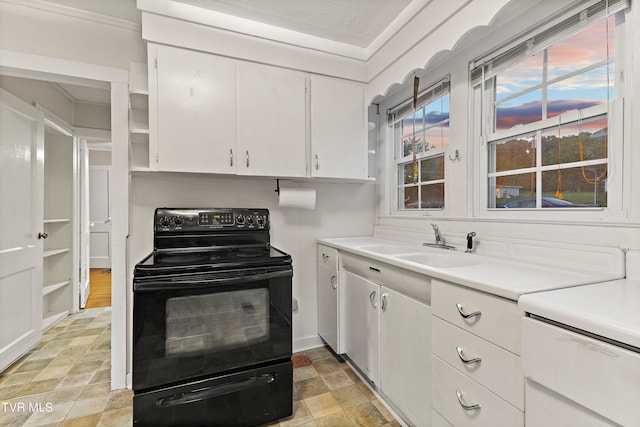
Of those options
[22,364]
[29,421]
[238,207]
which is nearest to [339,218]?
[238,207]

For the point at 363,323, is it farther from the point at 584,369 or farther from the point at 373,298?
the point at 584,369

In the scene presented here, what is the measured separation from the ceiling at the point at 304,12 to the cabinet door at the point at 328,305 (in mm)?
1723

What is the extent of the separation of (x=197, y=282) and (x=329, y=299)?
1098 millimetres

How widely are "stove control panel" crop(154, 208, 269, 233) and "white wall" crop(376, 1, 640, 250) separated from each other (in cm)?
109

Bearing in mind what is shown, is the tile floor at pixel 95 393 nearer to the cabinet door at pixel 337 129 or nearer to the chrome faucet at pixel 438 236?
the chrome faucet at pixel 438 236

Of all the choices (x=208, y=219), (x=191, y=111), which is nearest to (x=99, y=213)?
(x=208, y=219)

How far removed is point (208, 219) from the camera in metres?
2.03

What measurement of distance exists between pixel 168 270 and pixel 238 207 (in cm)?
87

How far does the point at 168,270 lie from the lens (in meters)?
1.46

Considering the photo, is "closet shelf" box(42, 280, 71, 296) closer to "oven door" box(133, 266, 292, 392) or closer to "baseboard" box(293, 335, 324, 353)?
"oven door" box(133, 266, 292, 392)

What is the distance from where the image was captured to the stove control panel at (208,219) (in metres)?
1.95

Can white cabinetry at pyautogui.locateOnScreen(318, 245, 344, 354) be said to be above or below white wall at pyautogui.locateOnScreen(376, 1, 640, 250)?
below

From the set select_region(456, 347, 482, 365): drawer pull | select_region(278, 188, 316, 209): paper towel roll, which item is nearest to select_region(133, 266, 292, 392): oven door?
select_region(278, 188, 316, 209): paper towel roll

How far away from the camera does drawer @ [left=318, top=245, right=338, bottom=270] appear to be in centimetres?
218
